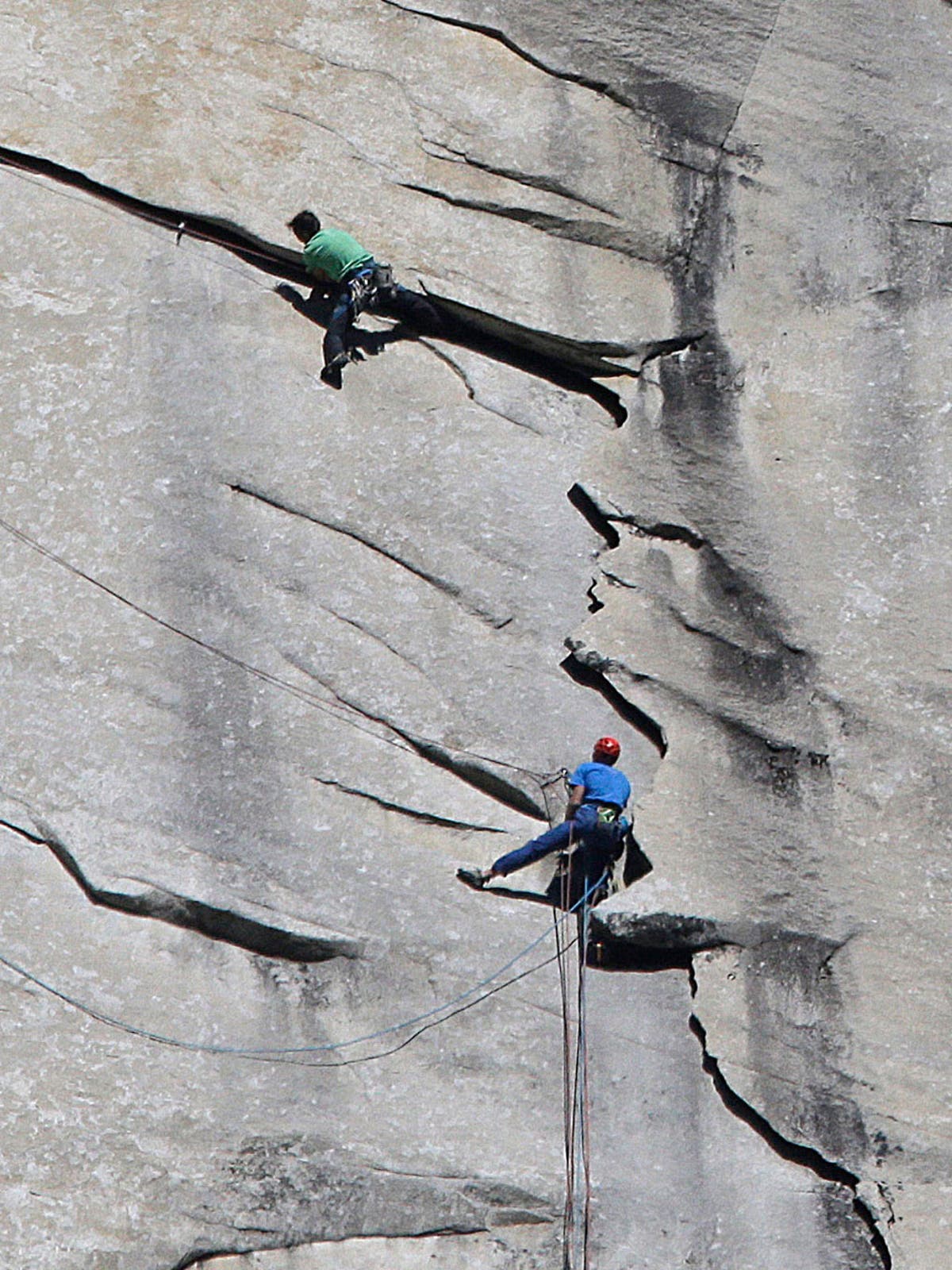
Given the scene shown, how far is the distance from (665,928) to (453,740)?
1.68 meters

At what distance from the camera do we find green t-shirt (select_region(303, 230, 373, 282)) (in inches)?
530

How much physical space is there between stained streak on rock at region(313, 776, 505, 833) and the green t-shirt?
136 inches

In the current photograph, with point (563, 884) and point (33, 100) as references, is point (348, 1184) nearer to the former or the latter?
point (563, 884)

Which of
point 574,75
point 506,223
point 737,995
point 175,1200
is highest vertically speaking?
point 574,75

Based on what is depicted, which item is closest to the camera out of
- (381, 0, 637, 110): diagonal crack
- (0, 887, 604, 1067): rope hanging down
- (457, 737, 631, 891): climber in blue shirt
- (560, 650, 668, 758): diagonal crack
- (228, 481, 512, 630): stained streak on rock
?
(0, 887, 604, 1067): rope hanging down

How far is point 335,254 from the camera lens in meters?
13.5

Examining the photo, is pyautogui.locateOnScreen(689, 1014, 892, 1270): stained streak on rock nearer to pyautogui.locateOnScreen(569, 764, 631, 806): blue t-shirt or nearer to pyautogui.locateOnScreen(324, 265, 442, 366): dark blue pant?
pyautogui.locateOnScreen(569, 764, 631, 806): blue t-shirt

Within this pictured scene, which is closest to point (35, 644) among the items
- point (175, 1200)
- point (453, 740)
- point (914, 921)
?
point (453, 740)

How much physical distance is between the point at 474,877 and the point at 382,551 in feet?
7.23

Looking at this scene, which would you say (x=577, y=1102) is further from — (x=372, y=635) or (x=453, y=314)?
(x=453, y=314)

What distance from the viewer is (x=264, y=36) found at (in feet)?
47.2

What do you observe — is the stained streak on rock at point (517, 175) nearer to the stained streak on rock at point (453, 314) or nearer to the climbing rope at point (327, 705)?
the stained streak on rock at point (453, 314)

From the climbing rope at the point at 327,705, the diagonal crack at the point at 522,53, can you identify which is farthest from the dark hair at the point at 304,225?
the climbing rope at the point at 327,705

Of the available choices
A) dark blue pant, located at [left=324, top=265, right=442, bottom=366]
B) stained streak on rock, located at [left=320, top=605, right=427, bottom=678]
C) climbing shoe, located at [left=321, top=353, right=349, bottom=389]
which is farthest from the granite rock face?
climbing shoe, located at [left=321, top=353, right=349, bottom=389]
